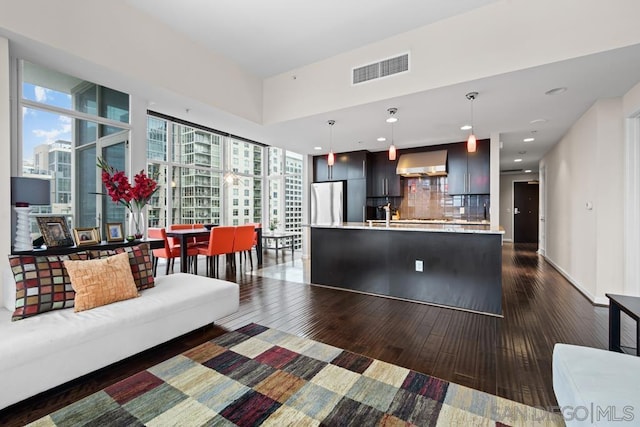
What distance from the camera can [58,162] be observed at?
3.57 metres

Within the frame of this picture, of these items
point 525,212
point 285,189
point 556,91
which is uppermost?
point 556,91

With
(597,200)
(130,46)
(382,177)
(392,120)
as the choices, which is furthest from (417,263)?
(130,46)

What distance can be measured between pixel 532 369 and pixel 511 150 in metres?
5.88

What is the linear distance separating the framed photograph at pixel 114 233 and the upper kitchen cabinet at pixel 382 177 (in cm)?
501

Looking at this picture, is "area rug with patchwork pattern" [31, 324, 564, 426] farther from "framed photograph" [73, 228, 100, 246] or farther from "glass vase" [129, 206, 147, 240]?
"glass vase" [129, 206, 147, 240]

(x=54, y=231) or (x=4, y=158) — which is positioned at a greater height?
(x=4, y=158)

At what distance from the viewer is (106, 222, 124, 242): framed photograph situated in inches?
122

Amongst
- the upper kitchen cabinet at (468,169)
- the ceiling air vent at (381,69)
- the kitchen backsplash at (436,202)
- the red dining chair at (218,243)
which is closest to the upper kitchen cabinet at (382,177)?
the kitchen backsplash at (436,202)

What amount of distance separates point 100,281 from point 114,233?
3.40 ft

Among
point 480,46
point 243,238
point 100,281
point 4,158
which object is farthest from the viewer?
point 243,238

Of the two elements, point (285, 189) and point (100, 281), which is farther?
point (285, 189)

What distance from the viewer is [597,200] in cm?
370

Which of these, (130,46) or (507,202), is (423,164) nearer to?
(130,46)

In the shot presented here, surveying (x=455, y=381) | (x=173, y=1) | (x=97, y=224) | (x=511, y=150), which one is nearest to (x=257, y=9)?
(x=173, y=1)
